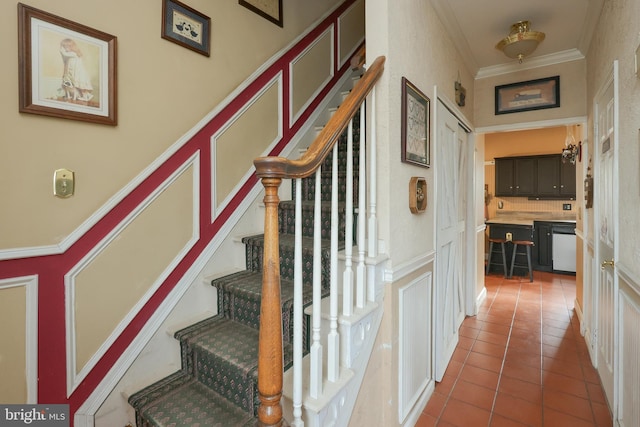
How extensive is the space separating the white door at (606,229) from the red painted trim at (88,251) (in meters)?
2.23

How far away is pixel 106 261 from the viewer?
5.11ft

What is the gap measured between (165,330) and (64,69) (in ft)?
4.38

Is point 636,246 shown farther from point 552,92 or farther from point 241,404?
point 552,92

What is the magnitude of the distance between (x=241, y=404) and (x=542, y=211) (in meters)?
6.84

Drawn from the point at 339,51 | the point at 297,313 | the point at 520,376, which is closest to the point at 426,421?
the point at 520,376

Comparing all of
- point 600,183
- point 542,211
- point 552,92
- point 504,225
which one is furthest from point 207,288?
point 542,211

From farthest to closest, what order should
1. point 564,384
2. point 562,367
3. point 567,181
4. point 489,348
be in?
point 567,181
point 489,348
point 562,367
point 564,384

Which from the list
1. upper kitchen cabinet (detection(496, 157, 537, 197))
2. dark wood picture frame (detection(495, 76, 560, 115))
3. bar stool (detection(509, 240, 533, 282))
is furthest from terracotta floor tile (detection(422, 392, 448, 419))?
upper kitchen cabinet (detection(496, 157, 537, 197))

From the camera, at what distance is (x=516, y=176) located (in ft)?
20.8

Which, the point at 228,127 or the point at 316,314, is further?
the point at 228,127

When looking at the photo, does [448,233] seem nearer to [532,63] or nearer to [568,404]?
[568,404]

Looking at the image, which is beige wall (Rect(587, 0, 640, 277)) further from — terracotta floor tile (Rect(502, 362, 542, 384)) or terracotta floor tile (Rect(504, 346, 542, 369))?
terracotta floor tile (Rect(504, 346, 542, 369))

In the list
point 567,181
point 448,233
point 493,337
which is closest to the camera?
point 448,233

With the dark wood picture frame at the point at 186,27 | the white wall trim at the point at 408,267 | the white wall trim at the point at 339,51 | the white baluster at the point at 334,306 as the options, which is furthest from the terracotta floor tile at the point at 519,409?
the white wall trim at the point at 339,51
